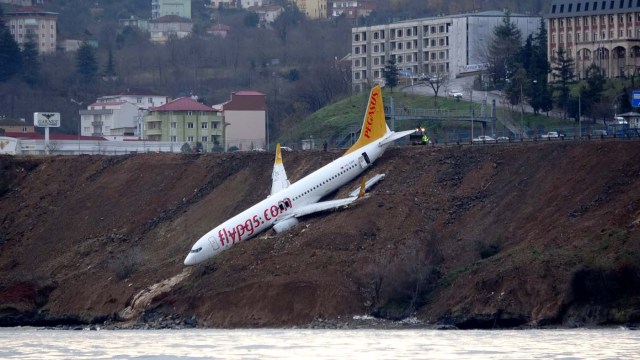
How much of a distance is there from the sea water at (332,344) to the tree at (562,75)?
6571 cm

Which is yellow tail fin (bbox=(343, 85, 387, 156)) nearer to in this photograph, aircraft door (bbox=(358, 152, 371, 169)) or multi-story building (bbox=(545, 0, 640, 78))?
aircraft door (bbox=(358, 152, 371, 169))

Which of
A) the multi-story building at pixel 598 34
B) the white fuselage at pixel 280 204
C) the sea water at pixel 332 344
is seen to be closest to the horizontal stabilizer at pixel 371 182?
the white fuselage at pixel 280 204

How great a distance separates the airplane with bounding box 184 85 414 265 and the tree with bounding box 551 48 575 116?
41.9 metres

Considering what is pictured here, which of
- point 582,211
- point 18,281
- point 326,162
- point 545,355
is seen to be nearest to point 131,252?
point 18,281

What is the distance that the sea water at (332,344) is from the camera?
75738 millimetres

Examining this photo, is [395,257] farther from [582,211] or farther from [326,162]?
[326,162]

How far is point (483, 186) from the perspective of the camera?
108 meters

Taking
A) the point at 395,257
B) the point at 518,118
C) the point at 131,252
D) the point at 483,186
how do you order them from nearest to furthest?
the point at 395,257
the point at 483,186
the point at 131,252
the point at 518,118

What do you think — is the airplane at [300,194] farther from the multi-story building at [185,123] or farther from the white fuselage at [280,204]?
the multi-story building at [185,123]

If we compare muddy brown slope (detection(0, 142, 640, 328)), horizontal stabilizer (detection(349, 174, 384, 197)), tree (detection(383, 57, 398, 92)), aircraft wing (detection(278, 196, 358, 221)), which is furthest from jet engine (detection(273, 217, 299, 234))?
tree (detection(383, 57, 398, 92))

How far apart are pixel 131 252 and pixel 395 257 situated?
74.5ft

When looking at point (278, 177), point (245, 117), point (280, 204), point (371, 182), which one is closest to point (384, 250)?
point (280, 204)

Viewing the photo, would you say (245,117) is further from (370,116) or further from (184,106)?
(370,116)

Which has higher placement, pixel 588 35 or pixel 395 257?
pixel 588 35
